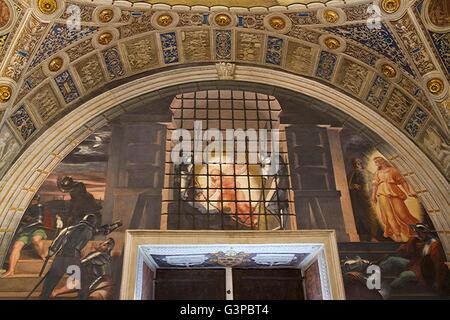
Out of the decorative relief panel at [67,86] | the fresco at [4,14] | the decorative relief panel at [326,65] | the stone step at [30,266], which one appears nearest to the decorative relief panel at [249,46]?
the decorative relief panel at [326,65]

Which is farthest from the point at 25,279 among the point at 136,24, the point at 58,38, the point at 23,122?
the point at 136,24

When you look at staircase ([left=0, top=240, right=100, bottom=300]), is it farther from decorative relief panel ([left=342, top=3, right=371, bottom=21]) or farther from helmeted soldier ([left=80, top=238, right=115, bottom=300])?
decorative relief panel ([left=342, top=3, right=371, bottom=21])

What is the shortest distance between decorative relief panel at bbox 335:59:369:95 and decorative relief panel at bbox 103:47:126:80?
16.9 feet

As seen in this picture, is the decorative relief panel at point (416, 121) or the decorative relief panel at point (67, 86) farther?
the decorative relief panel at point (67, 86)

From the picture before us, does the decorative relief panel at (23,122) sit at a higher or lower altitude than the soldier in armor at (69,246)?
higher

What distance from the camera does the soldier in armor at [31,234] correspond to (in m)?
8.62

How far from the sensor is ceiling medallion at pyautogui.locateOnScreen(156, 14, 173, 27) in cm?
1008

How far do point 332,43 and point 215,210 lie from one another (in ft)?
15.1

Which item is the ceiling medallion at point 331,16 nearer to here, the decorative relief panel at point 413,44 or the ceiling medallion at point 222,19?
the decorative relief panel at point 413,44

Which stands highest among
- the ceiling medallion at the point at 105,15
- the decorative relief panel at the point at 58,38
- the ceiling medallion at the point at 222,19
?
the ceiling medallion at the point at 222,19

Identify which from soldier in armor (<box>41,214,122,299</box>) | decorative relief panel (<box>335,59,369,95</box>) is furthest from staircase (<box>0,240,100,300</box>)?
decorative relief panel (<box>335,59,369,95</box>)

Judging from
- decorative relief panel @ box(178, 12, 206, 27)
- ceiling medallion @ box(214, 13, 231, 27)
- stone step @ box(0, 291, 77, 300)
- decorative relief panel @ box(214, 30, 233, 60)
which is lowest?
stone step @ box(0, 291, 77, 300)

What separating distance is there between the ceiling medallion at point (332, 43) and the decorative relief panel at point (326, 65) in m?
0.22

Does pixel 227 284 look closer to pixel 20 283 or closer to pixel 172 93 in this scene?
pixel 20 283
